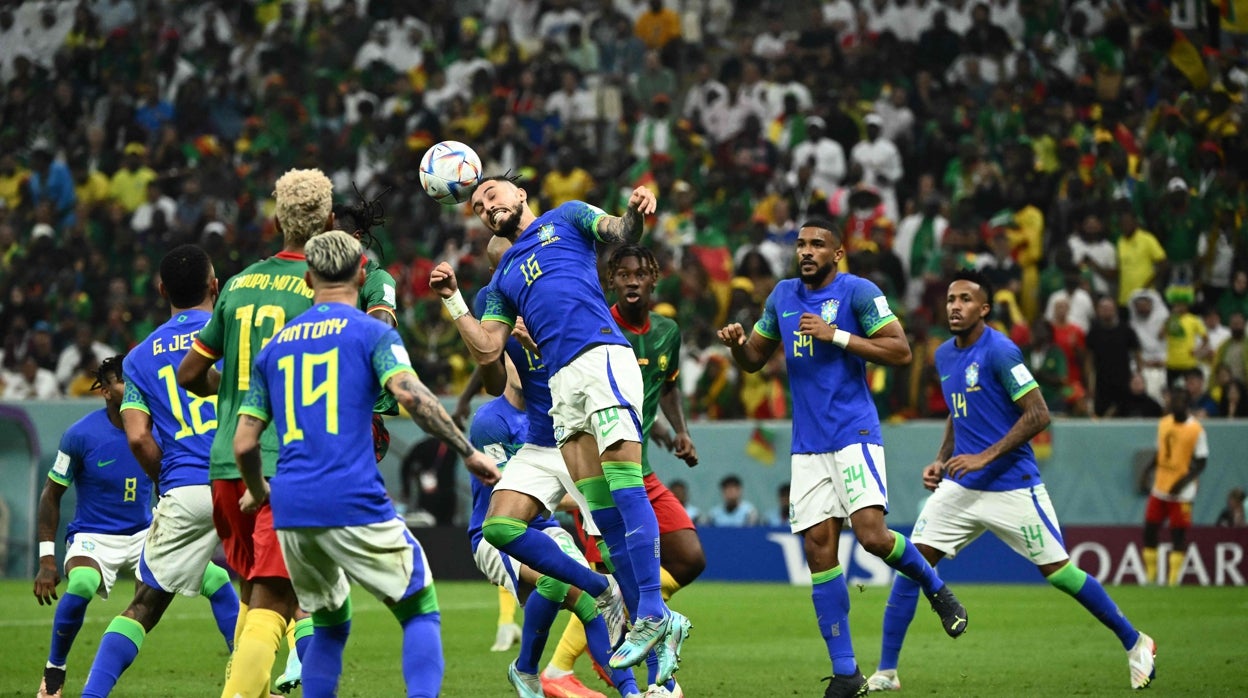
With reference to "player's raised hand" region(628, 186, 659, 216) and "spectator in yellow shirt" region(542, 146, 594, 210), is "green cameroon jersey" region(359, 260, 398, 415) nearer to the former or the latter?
"player's raised hand" region(628, 186, 659, 216)

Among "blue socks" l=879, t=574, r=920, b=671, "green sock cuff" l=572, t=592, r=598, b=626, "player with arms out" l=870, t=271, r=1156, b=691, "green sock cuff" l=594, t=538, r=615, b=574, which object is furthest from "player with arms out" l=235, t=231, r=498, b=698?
"player with arms out" l=870, t=271, r=1156, b=691

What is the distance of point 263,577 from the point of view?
707 centimetres

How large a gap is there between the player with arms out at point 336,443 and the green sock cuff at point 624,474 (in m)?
1.74

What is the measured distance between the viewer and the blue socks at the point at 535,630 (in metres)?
9.11

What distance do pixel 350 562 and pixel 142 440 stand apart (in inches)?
86.2

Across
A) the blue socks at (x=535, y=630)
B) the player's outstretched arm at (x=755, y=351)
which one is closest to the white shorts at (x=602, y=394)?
the blue socks at (x=535, y=630)

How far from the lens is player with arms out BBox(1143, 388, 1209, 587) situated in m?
18.4

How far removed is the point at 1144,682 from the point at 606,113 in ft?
58.1

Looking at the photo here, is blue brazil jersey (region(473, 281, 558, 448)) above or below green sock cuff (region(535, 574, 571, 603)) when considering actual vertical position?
above

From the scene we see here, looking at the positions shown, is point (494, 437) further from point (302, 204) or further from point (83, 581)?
point (302, 204)

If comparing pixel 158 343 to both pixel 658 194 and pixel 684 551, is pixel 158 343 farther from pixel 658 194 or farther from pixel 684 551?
pixel 658 194

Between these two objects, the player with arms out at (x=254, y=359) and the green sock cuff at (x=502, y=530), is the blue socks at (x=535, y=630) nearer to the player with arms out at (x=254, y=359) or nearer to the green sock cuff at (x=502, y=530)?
the green sock cuff at (x=502, y=530)

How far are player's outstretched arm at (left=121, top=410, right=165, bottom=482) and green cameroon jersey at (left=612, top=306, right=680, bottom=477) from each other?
3.01 metres

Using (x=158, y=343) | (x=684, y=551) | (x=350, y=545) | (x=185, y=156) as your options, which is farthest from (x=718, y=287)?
(x=350, y=545)
